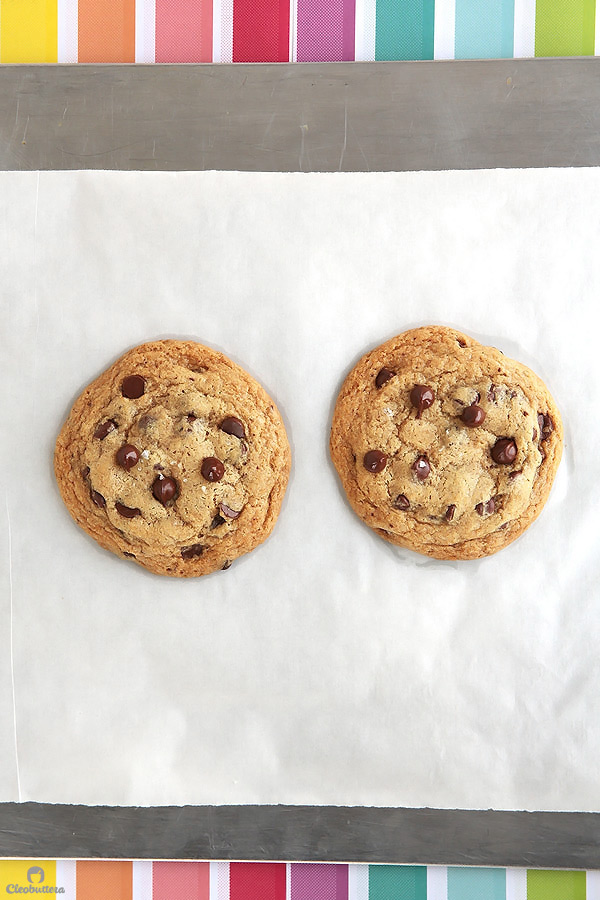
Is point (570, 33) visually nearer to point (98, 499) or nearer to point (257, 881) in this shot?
point (98, 499)

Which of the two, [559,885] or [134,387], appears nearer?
[134,387]

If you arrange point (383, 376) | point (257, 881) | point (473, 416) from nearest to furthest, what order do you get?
point (473, 416) → point (383, 376) → point (257, 881)

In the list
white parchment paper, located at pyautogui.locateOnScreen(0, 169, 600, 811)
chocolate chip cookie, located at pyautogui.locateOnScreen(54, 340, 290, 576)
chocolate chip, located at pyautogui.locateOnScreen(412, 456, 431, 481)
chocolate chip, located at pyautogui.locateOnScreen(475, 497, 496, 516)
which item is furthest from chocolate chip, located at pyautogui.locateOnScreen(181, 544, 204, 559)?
chocolate chip, located at pyautogui.locateOnScreen(475, 497, 496, 516)

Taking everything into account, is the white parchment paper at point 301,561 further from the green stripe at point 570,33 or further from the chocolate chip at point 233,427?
the green stripe at point 570,33

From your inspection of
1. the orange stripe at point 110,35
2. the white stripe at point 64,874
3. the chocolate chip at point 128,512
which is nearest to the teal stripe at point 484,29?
the orange stripe at point 110,35

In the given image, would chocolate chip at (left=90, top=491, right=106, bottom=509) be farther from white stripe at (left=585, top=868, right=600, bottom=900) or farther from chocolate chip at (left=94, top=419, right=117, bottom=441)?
white stripe at (left=585, top=868, right=600, bottom=900)

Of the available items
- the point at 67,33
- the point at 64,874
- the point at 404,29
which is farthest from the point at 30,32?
the point at 64,874

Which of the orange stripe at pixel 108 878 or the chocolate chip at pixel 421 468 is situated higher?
the chocolate chip at pixel 421 468
